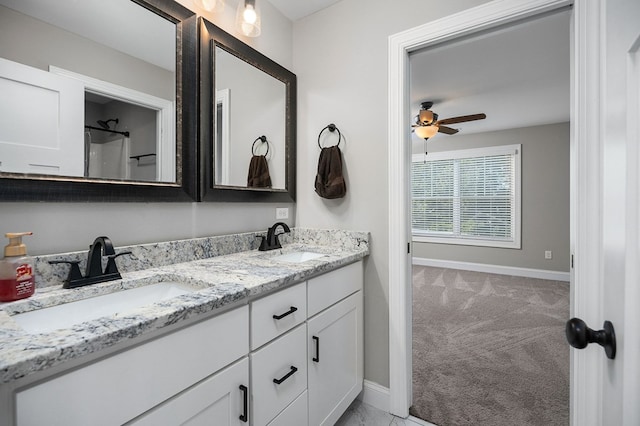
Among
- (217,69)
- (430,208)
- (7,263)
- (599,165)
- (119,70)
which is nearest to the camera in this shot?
(599,165)

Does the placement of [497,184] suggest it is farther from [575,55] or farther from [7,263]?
[7,263]

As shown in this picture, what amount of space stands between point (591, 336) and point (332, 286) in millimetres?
1034

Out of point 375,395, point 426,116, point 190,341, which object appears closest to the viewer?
point 190,341

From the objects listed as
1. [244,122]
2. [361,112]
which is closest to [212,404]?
[244,122]

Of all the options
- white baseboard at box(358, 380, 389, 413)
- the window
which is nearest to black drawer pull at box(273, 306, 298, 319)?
white baseboard at box(358, 380, 389, 413)

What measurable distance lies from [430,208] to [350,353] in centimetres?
478

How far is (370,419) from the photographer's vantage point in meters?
1.67

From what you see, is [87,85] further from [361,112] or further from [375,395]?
[375,395]

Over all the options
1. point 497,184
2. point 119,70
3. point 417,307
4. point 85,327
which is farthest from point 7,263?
point 497,184

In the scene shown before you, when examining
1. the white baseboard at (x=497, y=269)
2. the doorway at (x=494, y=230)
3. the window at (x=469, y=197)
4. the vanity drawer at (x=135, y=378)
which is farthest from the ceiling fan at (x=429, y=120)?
the vanity drawer at (x=135, y=378)

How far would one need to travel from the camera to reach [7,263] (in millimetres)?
854

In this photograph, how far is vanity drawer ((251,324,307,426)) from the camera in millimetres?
1044

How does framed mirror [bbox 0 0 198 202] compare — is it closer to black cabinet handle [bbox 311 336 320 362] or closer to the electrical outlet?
the electrical outlet

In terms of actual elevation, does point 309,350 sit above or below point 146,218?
below
